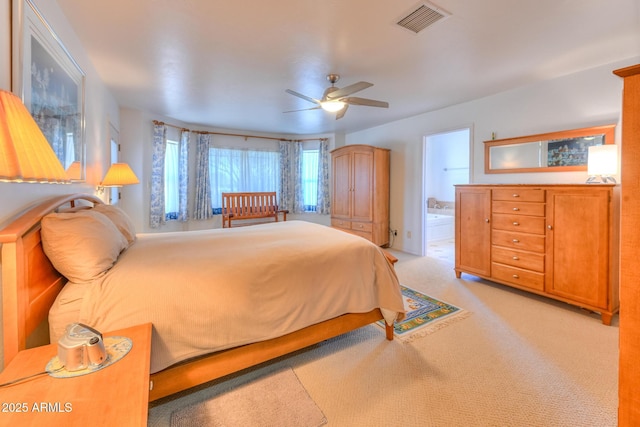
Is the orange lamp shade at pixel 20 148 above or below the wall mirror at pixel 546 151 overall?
below

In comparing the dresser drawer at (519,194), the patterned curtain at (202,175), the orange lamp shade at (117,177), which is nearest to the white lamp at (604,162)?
the dresser drawer at (519,194)

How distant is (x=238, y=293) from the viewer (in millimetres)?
1534

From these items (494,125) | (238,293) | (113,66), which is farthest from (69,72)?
(494,125)

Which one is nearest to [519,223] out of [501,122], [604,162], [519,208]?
[519,208]

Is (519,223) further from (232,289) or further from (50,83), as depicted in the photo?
(50,83)

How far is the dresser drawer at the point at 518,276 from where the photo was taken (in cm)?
286

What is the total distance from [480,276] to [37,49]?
4308 millimetres

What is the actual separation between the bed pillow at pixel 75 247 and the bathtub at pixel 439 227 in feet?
18.6

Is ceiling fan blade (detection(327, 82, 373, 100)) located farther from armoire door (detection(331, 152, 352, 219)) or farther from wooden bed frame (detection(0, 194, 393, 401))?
armoire door (detection(331, 152, 352, 219))

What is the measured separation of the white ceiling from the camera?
6.10 feet

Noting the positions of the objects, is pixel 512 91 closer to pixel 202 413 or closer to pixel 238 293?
pixel 238 293

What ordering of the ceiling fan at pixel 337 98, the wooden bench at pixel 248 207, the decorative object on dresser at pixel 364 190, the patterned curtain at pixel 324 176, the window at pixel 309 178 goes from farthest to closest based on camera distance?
the window at pixel 309 178
the patterned curtain at pixel 324 176
the wooden bench at pixel 248 207
the decorative object on dresser at pixel 364 190
the ceiling fan at pixel 337 98

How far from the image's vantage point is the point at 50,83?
63.3 inches

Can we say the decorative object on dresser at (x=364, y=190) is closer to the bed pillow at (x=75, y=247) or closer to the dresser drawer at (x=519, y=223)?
the dresser drawer at (x=519, y=223)
